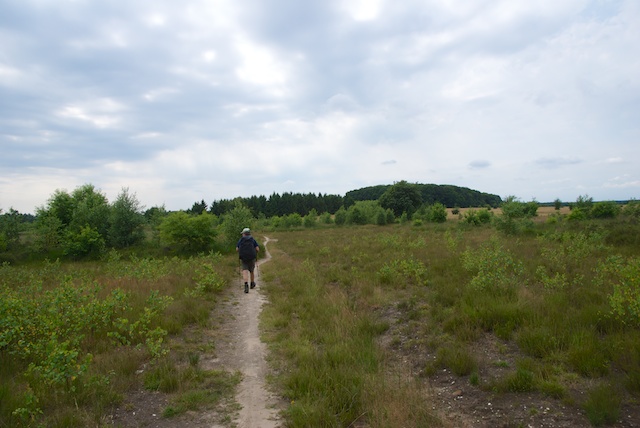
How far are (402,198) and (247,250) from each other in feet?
224

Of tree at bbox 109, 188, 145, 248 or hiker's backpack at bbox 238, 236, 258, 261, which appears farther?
tree at bbox 109, 188, 145, 248

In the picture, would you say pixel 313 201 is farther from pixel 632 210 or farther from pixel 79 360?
pixel 79 360

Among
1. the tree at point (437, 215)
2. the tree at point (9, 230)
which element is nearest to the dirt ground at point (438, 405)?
the tree at point (9, 230)

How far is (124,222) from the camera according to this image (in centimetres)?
3067

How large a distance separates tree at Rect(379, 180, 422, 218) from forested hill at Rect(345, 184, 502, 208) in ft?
121

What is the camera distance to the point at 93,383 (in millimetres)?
4773

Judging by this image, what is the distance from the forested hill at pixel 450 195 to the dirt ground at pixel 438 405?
371 ft

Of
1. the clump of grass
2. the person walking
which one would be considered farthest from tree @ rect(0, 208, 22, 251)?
the clump of grass

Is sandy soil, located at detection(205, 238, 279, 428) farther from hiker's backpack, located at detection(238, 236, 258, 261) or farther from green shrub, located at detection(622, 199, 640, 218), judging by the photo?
green shrub, located at detection(622, 199, 640, 218)

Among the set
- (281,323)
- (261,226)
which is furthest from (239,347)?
(261,226)

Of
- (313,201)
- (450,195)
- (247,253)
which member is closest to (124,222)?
(247,253)

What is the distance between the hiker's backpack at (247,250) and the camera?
40.6ft

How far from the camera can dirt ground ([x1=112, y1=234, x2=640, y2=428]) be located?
4.01 metres

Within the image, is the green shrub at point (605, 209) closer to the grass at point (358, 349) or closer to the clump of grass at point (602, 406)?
the grass at point (358, 349)
